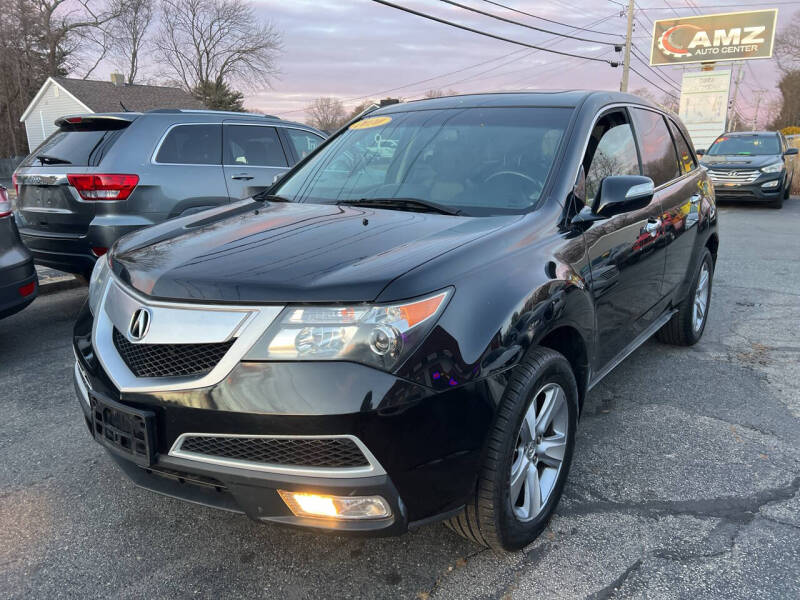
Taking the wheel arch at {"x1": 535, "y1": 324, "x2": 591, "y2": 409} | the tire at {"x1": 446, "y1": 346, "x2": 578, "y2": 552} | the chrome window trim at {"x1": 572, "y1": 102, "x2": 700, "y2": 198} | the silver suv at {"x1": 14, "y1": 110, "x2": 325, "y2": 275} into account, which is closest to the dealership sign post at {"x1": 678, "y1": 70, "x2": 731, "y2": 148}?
the chrome window trim at {"x1": 572, "y1": 102, "x2": 700, "y2": 198}

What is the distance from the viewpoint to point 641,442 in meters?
3.30

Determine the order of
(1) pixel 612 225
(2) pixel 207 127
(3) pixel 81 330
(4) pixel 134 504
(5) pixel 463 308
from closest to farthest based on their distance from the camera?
(5) pixel 463 308 → (3) pixel 81 330 → (4) pixel 134 504 → (1) pixel 612 225 → (2) pixel 207 127

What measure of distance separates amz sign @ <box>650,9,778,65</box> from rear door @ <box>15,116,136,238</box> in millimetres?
43883

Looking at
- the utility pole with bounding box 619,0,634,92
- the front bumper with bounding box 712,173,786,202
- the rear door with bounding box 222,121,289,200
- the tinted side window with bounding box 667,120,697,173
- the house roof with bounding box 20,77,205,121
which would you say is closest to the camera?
the tinted side window with bounding box 667,120,697,173

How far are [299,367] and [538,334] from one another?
900 mm

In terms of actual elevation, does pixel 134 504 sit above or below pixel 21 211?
below

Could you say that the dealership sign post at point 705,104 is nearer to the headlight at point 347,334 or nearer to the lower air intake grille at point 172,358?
the headlight at point 347,334

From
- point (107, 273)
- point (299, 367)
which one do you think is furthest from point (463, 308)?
point (107, 273)

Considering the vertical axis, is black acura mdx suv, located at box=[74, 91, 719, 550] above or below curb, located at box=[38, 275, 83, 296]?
above

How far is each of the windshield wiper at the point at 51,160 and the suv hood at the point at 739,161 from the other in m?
13.9

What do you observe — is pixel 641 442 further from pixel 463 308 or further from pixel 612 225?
pixel 463 308

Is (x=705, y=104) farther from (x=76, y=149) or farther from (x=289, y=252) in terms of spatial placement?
(x=289, y=252)

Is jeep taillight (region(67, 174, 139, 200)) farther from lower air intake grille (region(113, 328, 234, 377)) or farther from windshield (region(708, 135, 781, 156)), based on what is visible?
windshield (region(708, 135, 781, 156))

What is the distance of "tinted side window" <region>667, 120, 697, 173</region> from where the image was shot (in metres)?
4.45
